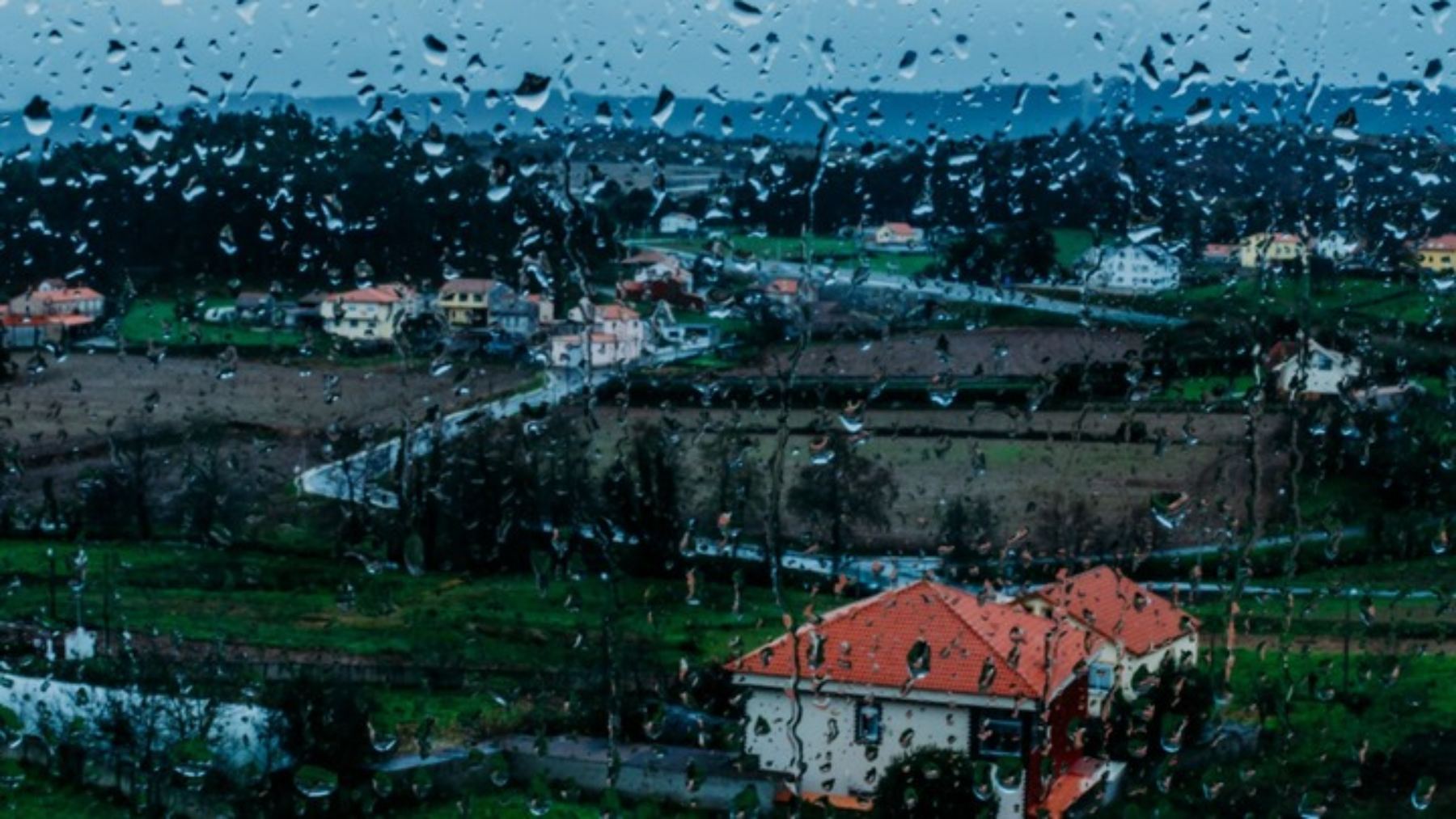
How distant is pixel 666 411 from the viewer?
3189mm

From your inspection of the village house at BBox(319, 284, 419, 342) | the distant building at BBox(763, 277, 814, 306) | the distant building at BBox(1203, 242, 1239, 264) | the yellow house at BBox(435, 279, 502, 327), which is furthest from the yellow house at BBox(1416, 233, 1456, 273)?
A: the village house at BBox(319, 284, 419, 342)

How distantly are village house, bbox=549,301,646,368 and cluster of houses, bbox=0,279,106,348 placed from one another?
0.95 meters

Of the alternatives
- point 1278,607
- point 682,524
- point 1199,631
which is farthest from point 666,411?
point 1278,607

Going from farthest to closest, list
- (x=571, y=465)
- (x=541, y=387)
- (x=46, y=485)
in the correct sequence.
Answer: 1. (x=46, y=485)
2. (x=571, y=465)
3. (x=541, y=387)

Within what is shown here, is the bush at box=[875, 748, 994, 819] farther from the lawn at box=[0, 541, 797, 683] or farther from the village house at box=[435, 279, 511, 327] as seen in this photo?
the village house at box=[435, 279, 511, 327]

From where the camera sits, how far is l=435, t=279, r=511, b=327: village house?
3.02 metres

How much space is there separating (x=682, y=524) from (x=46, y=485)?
149 centimetres

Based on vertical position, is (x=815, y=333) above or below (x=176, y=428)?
above

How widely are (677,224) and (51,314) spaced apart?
1.32m

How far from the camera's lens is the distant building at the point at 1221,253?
309 centimetres

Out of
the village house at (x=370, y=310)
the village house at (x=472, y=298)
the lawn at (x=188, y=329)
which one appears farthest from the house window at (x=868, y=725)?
the lawn at (x=188, y=329)

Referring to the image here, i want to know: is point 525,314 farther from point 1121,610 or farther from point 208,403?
point 1121,610

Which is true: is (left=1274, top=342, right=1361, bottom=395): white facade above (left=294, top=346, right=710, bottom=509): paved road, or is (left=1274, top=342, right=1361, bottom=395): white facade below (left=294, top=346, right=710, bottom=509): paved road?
above

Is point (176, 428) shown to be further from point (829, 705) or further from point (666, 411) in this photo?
point (829, 705)
